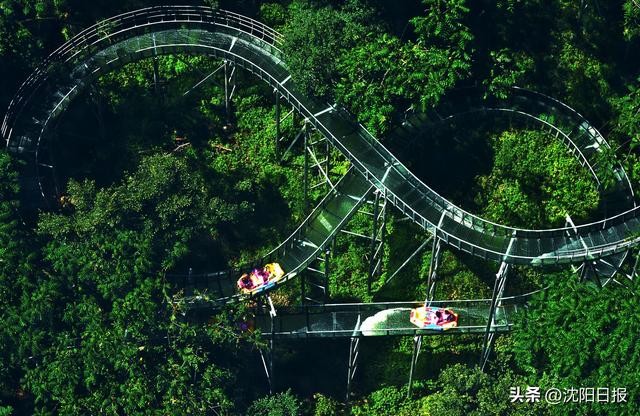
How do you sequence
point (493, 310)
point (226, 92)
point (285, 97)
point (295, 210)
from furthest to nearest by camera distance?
point (226, 92)
point (295, 210)
point (285, 97)
point (493, 310)

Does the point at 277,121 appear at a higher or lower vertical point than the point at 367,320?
higher

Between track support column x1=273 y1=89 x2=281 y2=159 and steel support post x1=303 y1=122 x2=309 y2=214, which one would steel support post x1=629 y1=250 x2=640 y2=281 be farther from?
track support column x1=273 y1=89 x2=281 y2=159

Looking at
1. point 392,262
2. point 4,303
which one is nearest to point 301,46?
point 392,262

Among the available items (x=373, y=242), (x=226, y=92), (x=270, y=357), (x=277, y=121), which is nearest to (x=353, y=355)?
(x=270, y=357)

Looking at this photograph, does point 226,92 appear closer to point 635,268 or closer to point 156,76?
point 156,76

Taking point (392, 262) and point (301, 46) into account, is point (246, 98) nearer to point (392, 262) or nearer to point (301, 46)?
point (301, 46)
